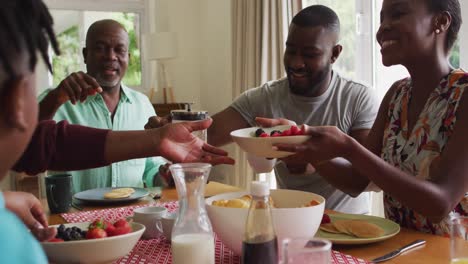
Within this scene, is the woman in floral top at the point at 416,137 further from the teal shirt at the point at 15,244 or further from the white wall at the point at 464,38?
the teal shirt at the point at 15,244

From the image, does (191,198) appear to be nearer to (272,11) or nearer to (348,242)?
(348,242)

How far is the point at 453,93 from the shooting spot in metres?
1.62

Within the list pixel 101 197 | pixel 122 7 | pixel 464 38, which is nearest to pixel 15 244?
pixel 101 197

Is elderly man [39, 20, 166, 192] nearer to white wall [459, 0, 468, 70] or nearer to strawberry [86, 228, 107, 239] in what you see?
strawberry [86, 228, 107, 239]

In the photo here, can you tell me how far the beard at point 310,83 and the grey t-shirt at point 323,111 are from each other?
0.03m

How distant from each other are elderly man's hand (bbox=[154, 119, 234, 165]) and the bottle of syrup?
1.74 feet

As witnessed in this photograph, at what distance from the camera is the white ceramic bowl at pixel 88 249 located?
101 centimetres

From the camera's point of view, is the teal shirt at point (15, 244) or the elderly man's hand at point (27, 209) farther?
the elderly man's hand at point (27, 209)

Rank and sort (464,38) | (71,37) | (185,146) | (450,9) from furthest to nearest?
(71,37) < (464,38) < (450,9) < (185,146)

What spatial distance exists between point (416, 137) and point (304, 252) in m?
1.08

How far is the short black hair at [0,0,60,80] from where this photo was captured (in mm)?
553

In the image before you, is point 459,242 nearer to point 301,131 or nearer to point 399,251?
point 399,251

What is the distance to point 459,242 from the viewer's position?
1.11 meters

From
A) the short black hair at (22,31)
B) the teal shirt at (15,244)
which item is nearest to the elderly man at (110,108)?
the short black hair at (22,31)
